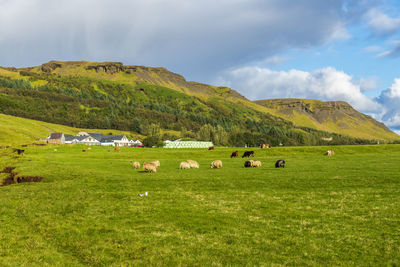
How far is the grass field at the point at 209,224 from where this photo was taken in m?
10.5

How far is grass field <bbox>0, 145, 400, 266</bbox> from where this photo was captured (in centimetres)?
1054

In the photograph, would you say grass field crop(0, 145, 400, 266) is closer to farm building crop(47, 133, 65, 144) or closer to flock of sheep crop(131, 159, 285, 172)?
flock of sheep crop(131, 159, 285, 172)

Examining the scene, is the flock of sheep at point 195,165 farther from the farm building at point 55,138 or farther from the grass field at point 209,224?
the farm building at point 55,138

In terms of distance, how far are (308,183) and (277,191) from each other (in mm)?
4537

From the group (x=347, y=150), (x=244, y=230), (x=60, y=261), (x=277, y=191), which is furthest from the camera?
(x=347, y=150)

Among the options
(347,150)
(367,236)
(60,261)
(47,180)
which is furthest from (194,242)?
(347,150)

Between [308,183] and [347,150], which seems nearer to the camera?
[308,183]

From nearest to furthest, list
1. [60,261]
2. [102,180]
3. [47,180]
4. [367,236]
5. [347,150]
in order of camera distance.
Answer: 1. [60,261]
2. [367,236]
3. [102,180]
4. [47,180]
5. [347,150]

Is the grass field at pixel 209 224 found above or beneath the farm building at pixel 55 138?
beneath

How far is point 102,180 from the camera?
29906mm

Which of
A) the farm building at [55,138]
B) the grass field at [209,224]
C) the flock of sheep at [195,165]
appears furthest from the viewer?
the farm building at [55,138]

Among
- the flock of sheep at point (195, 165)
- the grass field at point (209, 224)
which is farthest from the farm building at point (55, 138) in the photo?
the grass field at point (209, 224)

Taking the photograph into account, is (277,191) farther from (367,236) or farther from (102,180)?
(102,180)

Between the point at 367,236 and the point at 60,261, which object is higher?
the point at 367,236
